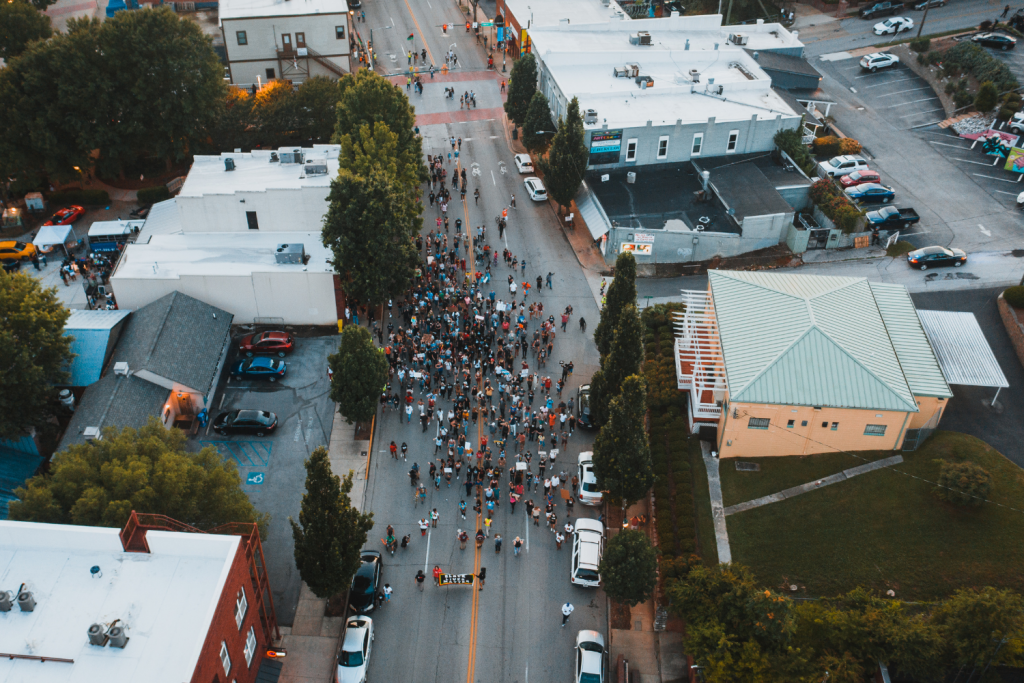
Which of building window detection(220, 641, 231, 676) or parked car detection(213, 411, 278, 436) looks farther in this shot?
parked car detection(213, 411, 278, 436)

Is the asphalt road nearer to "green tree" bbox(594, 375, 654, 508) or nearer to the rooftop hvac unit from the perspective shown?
"green tree" bbox(594, 375, 654, 508)

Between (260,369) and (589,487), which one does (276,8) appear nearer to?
(260,369)

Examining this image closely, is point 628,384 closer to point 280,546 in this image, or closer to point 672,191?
point 280,546

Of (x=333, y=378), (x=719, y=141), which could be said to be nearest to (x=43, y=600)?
(x=333, y=378)

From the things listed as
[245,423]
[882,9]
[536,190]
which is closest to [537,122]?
[536,190]

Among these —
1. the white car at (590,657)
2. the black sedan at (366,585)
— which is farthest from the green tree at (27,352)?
the white car at (590,657)

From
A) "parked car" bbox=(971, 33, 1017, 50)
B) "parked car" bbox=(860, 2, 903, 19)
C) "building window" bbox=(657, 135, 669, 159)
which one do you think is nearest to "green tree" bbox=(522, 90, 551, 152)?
"building window" bbox=(657, 135, 669, 159)

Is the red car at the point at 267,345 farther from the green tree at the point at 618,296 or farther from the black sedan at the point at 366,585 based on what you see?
the green tree at the point at 618,296
